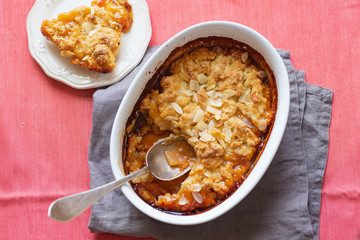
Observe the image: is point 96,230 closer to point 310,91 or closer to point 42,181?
point 42,181

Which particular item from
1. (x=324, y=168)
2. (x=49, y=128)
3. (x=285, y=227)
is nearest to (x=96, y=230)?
(x=49, y=128)

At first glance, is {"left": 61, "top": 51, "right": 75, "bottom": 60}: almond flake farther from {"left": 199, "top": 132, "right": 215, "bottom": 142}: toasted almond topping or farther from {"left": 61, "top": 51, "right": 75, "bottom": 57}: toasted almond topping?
{"left": 199, "top": 132, "right": 215, "bottom": 142}: toasted almond topping

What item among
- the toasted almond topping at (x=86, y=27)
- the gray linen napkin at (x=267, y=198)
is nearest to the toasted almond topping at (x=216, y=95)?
the gray linen napkin at (x=267, y=198)

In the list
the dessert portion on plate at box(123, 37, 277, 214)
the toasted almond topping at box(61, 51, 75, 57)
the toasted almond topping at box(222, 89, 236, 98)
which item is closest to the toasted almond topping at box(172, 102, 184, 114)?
the dessert portion on plate at box(123, 37, 277, 214)

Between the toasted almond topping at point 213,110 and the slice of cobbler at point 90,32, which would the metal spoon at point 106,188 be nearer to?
the toasted almond topping at point 213,110

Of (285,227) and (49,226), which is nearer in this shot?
(285,227)
